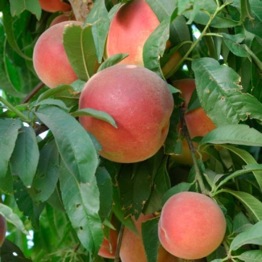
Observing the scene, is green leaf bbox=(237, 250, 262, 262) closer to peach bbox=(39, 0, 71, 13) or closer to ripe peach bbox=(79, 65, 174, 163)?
ripe peach bbox=(79, 65, 174, 163)

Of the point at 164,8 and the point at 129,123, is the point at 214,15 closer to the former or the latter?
the point at 164,8

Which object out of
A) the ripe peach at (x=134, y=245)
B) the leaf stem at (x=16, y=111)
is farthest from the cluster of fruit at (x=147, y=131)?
the ripe peach at (x=134, y=245)

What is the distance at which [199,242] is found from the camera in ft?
3.20

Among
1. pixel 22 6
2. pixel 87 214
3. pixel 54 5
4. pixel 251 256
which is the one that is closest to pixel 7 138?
pixel 87 214

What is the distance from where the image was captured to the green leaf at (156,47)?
109 cm

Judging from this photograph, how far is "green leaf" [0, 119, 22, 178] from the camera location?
0.87m

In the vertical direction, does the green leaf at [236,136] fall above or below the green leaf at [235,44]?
below

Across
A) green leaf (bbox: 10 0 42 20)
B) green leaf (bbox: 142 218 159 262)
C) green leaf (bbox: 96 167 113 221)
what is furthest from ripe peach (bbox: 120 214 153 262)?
green leaf (bbox: 10 0 42 20)

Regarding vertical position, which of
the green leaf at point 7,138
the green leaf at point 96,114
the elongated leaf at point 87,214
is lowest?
the elongated leaf at point 87,214

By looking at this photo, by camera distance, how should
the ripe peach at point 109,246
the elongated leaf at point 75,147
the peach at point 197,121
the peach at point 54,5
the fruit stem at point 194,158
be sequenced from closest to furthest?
the elongated leaf at point 75,147
the fruit stem at point 194,158
the peach at point 197,121
the ripe peach at point 109,246
the peach at point 54,5

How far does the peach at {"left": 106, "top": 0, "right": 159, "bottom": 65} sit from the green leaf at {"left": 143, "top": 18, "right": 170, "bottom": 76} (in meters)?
0.06

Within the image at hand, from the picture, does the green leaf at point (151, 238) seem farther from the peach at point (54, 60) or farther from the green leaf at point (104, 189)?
the peach at point (54, 60)

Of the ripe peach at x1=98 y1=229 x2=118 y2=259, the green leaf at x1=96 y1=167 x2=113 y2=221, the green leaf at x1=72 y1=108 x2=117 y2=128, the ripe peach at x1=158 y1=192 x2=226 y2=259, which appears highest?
the green leaf at x1=72 y1=108 x2=117 y2=128

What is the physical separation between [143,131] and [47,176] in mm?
172
